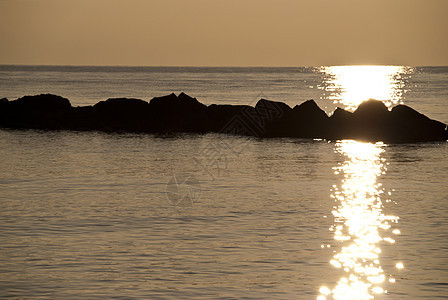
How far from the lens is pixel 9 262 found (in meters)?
17.7

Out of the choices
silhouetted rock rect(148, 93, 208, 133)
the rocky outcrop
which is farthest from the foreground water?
silhouetted rock rect(148, 93, 208, 133)

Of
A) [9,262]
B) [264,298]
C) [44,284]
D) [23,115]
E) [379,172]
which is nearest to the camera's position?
[264,298]

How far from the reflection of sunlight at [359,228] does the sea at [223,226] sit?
0.19 ft

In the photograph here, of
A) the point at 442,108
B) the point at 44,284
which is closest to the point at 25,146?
the point at 44,284

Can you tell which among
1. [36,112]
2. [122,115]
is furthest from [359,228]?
[36,112]

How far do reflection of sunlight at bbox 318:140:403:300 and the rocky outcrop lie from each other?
1270 cm

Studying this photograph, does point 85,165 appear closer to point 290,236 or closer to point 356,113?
point 290,236

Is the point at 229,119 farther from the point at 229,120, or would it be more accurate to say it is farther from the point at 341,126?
the point at 341,126

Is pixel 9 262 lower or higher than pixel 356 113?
lower

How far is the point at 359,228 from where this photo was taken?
22.0 m

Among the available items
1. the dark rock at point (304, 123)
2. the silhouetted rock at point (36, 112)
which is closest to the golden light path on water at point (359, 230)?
the dark rock at point (304, 123)

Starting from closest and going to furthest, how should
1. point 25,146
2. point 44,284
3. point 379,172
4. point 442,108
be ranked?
point 44,284
point 379,172
point 25,146
point 442,108

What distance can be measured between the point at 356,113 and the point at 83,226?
34325mm

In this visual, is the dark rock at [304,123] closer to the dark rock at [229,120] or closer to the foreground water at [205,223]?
the dark rock at [229,120]
